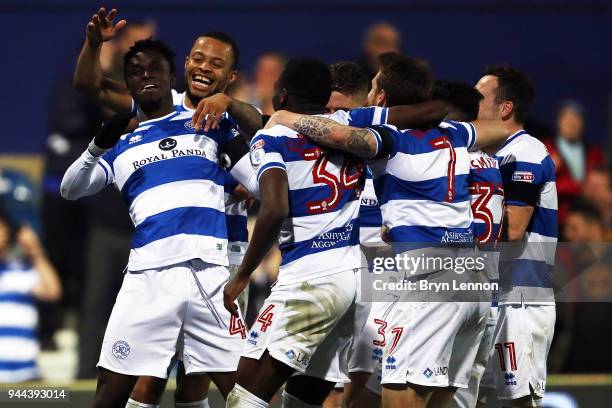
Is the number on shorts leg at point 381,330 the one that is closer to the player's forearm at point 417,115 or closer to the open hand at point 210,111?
the player's forearm at point 417,115

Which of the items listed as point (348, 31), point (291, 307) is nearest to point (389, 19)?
point (348, 31)

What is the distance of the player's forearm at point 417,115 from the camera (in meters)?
6.04

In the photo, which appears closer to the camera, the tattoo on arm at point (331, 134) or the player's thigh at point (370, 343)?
the tattoo on arm at point (331, 134)

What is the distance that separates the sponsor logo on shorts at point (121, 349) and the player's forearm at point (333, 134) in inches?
53.0

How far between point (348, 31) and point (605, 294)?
434cm

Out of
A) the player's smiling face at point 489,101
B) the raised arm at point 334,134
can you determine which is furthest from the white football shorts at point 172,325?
the player's smiling face at point 489,101

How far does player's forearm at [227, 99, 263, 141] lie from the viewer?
245 inches

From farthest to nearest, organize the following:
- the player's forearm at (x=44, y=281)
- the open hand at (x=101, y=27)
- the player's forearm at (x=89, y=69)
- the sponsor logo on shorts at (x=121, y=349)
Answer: the player's forearm at (x=44, y=281) < the player's forearm at (x=89, y=69) < the open hand at (x=101, y=27) < the sponsor logo on shorts at (x=121, y=349)

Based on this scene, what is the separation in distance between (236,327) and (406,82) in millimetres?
1518

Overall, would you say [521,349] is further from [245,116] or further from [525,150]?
[245,116]

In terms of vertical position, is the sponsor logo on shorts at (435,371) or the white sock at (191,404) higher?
the sponsor logo on shorts at (435,371)

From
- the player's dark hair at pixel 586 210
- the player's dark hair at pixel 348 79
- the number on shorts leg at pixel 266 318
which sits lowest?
the number on shorts leg at pixel 266 318

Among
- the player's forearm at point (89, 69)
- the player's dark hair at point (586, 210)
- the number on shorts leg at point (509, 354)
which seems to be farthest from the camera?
the player's dark hair at point (586, 210)

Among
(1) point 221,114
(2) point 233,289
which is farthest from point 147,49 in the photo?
(2) point 233,289
